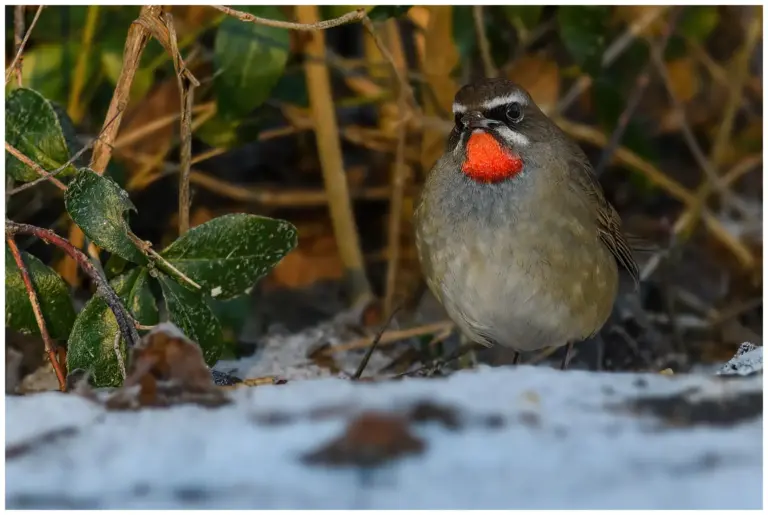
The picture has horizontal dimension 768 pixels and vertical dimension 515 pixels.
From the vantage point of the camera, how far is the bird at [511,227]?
299 centimetres

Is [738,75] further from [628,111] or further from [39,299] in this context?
[39,299]

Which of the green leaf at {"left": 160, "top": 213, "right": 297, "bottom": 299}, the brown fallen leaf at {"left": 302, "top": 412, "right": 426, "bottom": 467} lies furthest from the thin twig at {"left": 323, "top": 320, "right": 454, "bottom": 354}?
the brown fallen leaf at {"left": 302, "top": 412, "right": 426, "bottom": 467}

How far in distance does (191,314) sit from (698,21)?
8.65 feet

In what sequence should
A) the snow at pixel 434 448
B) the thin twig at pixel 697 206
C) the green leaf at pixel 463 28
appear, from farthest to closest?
the thin twig at pixel 697 206
the green leaf at pixel 463 28
the snow at pixel 434 448

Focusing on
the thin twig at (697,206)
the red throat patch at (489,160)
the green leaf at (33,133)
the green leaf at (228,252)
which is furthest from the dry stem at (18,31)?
the thin twig at (697,206)

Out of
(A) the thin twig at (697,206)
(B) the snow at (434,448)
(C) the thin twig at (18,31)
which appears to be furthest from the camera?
(A) the thin twig at (697,206)

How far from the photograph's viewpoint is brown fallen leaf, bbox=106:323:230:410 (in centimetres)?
212

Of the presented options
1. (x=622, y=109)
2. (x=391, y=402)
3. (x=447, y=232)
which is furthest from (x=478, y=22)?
(x=391, y=402)

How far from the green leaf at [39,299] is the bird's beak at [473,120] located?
1221 millimetres

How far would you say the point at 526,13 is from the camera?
374cm

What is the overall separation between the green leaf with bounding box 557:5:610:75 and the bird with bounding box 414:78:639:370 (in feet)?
1.85

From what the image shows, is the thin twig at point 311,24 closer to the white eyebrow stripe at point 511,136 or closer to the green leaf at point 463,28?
the white eyebrow stripe at point 511,136

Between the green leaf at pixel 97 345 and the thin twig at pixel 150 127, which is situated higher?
the thin twig at pixel 150 127

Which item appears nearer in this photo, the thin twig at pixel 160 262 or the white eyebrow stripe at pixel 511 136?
Answer: the thin twig at pixel 160 262
